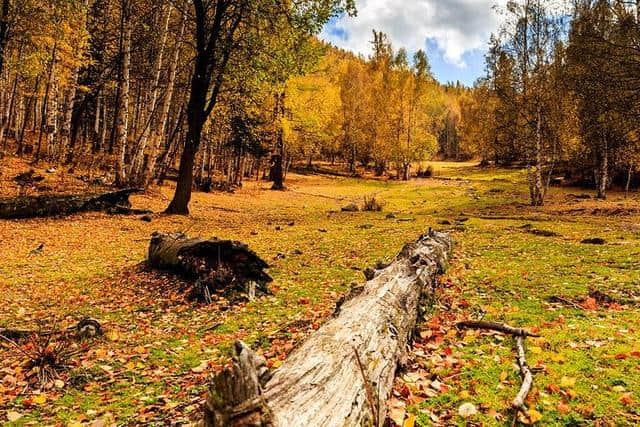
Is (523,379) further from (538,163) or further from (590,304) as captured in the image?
(538,163)

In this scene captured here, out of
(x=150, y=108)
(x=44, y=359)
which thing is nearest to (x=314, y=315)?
(x=44, y=359)

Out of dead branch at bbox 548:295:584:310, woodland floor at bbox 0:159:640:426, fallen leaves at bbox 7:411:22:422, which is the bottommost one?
fallen leaves at bbox 7:411:22:422

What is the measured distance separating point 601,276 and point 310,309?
200 inches

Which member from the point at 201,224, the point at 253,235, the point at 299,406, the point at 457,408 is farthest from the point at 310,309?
the point at 201,224

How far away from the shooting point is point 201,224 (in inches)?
505

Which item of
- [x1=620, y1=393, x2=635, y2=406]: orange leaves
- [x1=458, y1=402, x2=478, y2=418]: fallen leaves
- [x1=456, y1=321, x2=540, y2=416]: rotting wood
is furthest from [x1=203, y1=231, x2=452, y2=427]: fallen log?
[x1=620, y1=393, x2=635, y2=406]: orange leaves

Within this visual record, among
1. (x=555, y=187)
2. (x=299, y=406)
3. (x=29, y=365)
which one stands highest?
(x=555, y=187)

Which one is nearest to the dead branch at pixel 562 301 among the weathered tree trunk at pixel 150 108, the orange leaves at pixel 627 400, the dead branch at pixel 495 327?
the dead branch at pixel 495 327

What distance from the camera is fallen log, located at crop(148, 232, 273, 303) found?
20.8ft

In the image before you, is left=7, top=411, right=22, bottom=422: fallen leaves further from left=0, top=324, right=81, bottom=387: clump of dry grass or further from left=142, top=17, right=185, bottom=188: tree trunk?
left=142, top=17, right=185, bottom=188: tree trunk

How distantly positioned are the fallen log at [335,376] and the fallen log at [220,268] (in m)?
2.60

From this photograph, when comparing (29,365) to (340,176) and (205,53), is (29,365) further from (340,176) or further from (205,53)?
(340,176)

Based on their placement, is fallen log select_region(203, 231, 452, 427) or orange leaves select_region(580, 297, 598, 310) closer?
fallen log select_region(203, 231, 452, 427)

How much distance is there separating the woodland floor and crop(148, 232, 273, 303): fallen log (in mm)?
306
